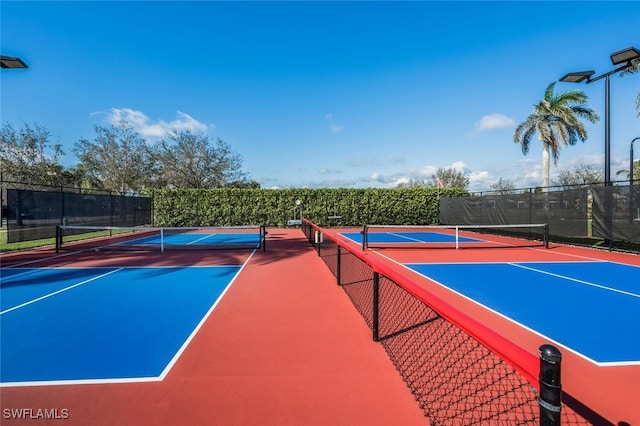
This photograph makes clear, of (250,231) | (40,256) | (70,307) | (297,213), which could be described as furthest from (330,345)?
(297,213)

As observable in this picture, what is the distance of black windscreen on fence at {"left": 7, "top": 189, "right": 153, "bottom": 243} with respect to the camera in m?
12.5

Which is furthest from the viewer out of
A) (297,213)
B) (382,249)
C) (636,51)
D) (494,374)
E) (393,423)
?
(297,213)

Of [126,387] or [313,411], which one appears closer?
[313,411]

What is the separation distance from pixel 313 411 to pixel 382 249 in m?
10.1

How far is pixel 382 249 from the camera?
1252 cm

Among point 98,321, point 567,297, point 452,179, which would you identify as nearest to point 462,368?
point 567,297

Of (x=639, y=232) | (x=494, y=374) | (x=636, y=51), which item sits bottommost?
(x=494, y=374)

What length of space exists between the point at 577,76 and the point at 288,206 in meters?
18.3

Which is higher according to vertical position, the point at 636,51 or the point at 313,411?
the point at 636,51

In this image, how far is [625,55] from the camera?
10.0m

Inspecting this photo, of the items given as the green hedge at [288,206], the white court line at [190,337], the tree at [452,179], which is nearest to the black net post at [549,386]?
the white court line at [190,337]

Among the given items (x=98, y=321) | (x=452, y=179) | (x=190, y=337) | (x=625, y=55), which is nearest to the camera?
(x=190, y=337)

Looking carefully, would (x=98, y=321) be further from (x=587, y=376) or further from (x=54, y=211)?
(x=54, y=211)

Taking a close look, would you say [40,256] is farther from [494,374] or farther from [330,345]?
[494,374]
